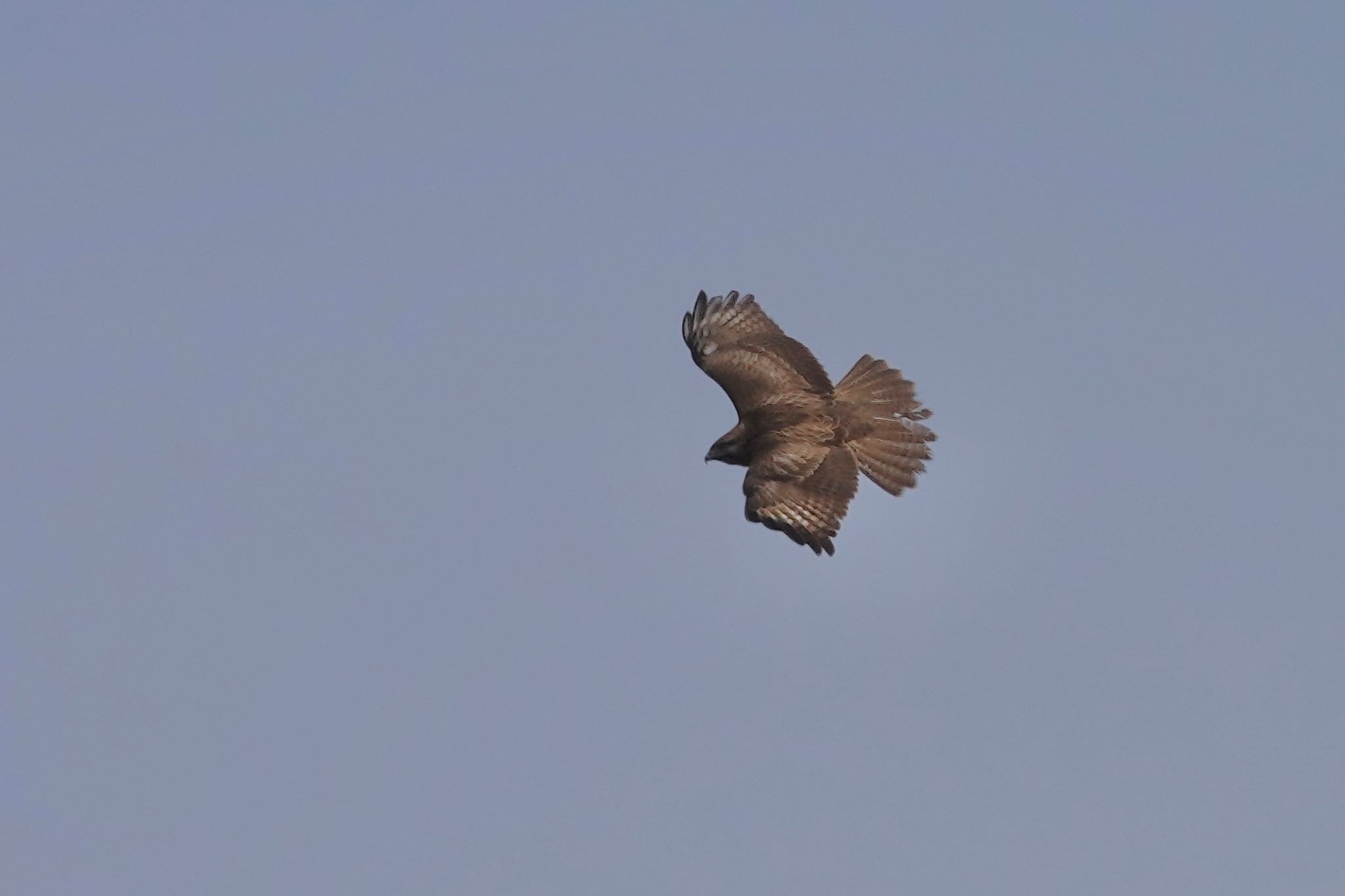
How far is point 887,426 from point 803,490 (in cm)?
167

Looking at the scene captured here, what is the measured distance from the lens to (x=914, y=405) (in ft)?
77.2

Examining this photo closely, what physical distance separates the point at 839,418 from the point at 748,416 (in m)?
1.05

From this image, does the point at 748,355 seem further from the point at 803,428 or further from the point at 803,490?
the point at 803,490

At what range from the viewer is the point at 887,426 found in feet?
76.6

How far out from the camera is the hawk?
22.0m

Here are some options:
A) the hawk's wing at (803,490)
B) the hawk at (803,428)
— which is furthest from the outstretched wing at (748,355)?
the hawk's wing at (803,490)

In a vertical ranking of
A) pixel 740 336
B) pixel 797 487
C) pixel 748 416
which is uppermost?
pixel 740 336

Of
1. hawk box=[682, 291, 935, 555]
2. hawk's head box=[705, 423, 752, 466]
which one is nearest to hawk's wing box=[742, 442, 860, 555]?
hawk box=[682, 291, 935, 555]

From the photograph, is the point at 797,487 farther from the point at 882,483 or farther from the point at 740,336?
the point at 740,336

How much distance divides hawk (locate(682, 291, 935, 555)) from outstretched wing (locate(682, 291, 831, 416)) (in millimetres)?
14

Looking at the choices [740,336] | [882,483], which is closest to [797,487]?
[882,483]

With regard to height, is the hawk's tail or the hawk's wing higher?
the hawk's tail

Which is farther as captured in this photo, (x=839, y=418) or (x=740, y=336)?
(x=740, y=336)

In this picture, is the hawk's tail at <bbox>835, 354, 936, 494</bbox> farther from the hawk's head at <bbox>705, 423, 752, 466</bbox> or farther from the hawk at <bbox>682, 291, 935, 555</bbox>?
the hawk's head at <bbox>705, 423, 752, 466</bbox>
